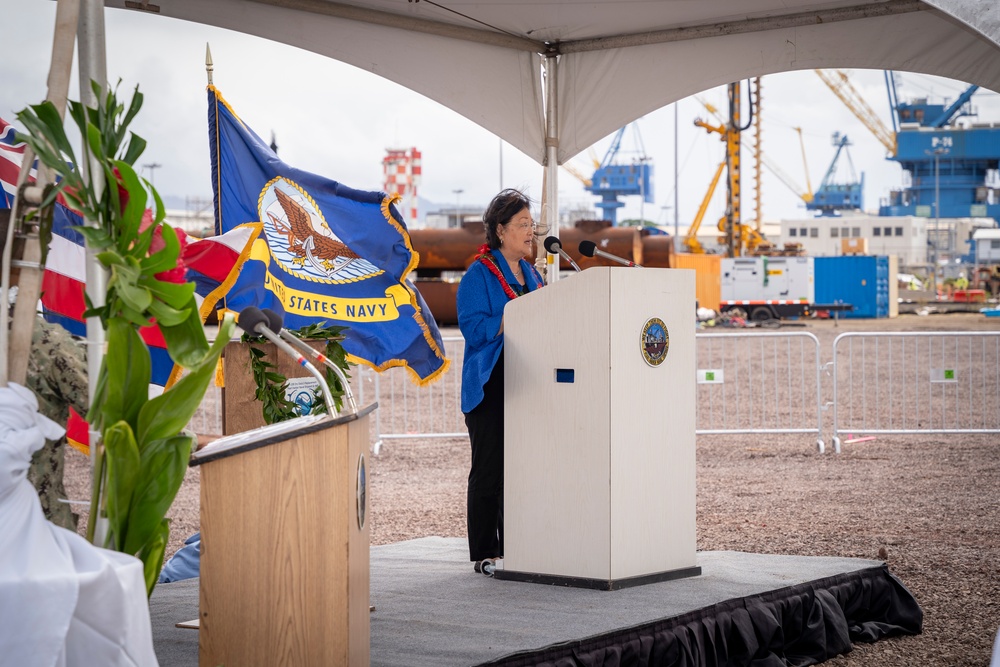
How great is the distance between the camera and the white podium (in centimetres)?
386

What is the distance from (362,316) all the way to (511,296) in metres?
1.04

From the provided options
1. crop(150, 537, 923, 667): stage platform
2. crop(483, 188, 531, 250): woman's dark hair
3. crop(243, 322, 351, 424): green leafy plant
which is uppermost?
crop(483, 188, 531, 250): woman's dark hair

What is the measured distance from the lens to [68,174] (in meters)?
2.17

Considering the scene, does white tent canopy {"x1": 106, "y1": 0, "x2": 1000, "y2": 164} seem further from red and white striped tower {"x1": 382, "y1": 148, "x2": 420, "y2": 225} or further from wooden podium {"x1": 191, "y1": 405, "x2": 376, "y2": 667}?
red and white striped tower {"x1": 382, "y1": 148, "x2": 420, "y2": 225}

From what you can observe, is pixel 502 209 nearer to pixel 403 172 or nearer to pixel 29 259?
pixel 29 259

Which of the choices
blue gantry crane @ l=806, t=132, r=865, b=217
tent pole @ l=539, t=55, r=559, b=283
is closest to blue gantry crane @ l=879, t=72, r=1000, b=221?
blue gantry crane @ l=806, t=132, r=865, b=217

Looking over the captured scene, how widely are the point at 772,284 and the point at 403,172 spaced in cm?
4469

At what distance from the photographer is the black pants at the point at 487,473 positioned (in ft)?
14.2

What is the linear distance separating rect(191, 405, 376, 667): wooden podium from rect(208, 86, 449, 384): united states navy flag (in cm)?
228

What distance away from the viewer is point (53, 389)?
4.00 meters

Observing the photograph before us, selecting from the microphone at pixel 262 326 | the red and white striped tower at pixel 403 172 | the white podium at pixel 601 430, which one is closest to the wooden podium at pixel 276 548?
the microphone at pixel 262 326

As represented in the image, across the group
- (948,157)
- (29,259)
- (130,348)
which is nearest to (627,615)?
(130,348)

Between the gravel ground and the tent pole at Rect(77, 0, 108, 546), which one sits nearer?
the tent pole at Rect(77, 0, 108, 546)

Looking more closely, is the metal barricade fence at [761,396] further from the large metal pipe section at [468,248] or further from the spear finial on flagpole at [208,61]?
the large metal pipe section at [468,248]
